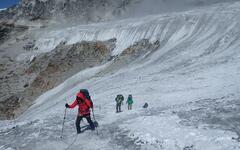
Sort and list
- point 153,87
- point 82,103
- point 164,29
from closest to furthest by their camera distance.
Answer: point 82,103 < point 153,87 < point 164,29

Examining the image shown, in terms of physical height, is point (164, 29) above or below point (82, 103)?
above

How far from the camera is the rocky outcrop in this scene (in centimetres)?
3356

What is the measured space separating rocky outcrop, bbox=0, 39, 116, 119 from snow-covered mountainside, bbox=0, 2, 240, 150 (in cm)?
22

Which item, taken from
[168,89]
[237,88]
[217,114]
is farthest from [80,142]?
[168,89]

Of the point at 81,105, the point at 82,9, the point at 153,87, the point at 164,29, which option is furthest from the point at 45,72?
the point at 81,105

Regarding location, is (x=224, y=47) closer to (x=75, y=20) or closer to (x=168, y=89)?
(x=168, y=89)

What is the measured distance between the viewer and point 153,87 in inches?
758

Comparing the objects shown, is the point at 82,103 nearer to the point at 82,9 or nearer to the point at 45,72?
the point at 45,72

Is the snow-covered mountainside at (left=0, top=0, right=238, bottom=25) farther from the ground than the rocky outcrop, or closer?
farther from the ground

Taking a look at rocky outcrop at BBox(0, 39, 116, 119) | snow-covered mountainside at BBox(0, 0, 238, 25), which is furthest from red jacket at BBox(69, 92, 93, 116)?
snow-covered mountainside at BBox(0, 0, 238, 25)

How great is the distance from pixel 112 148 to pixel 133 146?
0.49 meters

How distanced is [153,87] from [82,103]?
8137 millimetres

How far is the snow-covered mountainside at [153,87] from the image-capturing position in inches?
414

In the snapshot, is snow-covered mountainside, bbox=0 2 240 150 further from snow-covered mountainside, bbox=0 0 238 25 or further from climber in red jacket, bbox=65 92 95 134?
snow-covered mountainside, bbox=0 0 238 25
